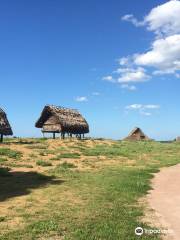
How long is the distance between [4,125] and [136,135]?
30.0m

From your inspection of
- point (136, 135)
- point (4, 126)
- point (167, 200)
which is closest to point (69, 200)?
point (167, 200)

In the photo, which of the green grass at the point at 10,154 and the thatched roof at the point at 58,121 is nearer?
the green grass at the point at 10,154

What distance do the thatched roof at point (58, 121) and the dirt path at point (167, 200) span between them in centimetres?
2994

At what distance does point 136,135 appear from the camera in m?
67.1

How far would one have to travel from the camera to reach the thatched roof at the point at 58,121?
166 feet

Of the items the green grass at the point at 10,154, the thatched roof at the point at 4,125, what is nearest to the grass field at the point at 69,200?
the green grass at the point at 10,154

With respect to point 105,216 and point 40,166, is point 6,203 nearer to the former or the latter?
point 105,216

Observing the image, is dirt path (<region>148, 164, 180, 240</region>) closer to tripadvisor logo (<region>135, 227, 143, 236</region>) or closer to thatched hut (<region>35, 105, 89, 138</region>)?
tripadvisor logo (<region>135, 227, 143, 236</region>)

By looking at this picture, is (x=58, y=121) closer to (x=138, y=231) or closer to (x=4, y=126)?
(x=4, y=126)

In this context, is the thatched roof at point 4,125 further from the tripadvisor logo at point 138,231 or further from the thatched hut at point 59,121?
the tripadvisor logo at point 138,231

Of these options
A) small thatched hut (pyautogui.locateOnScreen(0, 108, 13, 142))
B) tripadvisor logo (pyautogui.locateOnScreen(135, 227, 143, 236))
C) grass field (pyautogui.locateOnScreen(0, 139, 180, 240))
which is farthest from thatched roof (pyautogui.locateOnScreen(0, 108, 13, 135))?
tripadvisor logo (pyautogui.locateOnScreen(135, 227, 143, 236))

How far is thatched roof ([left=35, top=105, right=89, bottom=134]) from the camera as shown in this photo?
1992 inches

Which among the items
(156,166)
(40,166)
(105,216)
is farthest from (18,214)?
(156,166)

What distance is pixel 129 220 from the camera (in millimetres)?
10836
